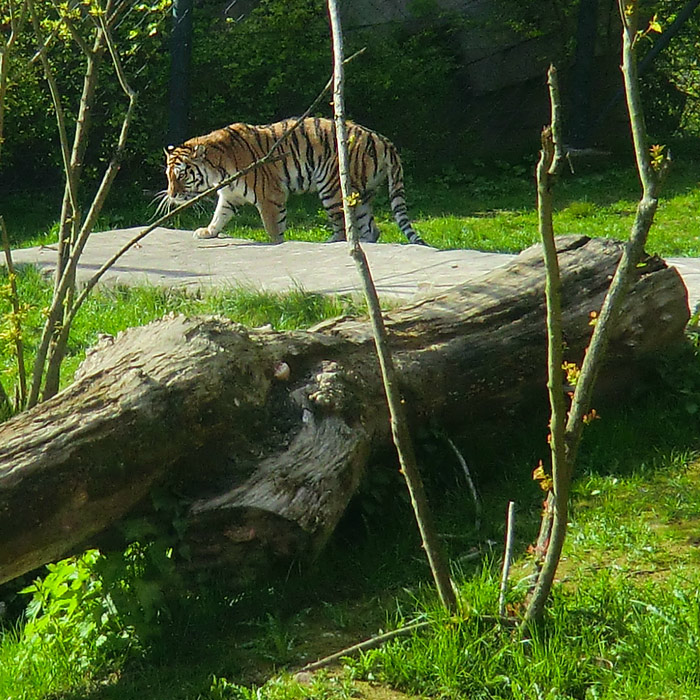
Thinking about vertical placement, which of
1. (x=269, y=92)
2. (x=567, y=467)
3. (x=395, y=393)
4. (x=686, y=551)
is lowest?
(x=686, y=551)

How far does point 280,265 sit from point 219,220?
9.75ft

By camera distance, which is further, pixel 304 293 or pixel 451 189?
pixel 451 189

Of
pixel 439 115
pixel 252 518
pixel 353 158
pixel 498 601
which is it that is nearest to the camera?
pixel 498 601

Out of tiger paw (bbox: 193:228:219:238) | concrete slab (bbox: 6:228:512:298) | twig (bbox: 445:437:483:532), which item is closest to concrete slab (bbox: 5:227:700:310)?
concrete slab (bbox: 6:228:512:298)

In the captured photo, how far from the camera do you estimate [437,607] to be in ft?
11.1

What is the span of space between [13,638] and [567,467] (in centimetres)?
211

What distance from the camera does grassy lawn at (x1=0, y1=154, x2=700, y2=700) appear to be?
3172 mm

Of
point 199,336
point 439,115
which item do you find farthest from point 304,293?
point 439,115

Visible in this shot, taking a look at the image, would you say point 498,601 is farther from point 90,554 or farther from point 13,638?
point 13,638

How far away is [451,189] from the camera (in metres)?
15.8

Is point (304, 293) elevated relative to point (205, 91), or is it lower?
lower

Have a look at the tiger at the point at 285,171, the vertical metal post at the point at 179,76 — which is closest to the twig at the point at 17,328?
the tiger at the point at 285,171

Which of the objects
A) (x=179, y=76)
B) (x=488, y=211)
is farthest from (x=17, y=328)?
(x=179, y=76)

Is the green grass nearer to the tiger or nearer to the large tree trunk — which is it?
→ the tiger
